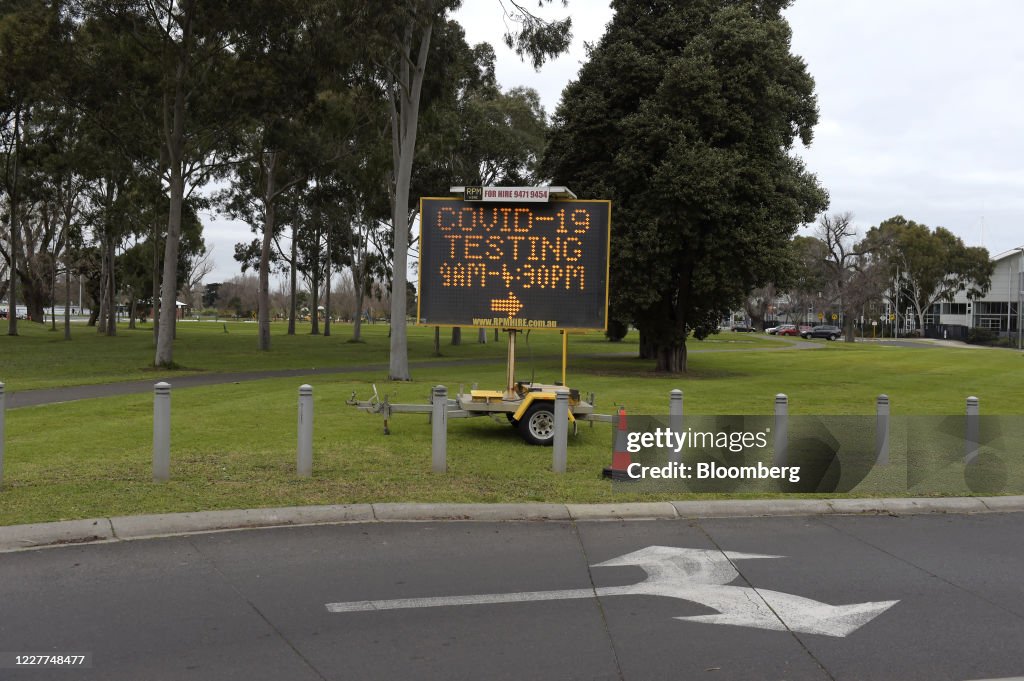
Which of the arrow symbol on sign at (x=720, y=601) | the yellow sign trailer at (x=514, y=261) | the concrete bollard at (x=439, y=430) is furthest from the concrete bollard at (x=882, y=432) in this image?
the concrete bollard at (x=439, y=430)

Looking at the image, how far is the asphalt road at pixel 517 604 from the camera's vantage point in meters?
4.68

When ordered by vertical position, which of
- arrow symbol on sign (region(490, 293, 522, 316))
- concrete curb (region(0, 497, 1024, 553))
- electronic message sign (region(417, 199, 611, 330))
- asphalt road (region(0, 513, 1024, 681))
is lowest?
asphalt road (region(0, 513, 1024, 681))

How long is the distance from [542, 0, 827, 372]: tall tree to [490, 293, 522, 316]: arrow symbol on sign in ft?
48.4

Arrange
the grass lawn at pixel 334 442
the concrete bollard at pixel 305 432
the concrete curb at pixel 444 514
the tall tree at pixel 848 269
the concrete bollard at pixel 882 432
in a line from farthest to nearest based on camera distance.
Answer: the tall tree at pixel 848 269, the concrete bollard at pixel 882 432, the concrete bollard at pixel 305 432, the grass lawn at pixel 334 442, the concrete curb at pixel 444 514

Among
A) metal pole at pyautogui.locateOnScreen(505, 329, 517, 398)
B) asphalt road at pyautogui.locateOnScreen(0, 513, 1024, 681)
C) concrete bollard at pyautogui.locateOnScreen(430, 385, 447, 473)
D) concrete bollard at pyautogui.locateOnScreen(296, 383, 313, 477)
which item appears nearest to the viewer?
asphalt road at pyautogui.locateOnScreen(0, 513, 1024, 681)

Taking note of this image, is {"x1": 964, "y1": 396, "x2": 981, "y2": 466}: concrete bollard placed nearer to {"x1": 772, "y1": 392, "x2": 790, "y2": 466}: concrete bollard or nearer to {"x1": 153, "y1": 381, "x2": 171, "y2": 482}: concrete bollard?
{"x1": 772, "y1": 392, "x2": 790, "y2": 466}: concrete bollard

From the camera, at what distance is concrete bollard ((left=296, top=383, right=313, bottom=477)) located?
30.0 feet

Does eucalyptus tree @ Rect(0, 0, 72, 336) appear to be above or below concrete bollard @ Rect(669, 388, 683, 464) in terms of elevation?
above

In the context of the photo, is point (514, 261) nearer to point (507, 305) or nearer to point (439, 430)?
point (507, 305)

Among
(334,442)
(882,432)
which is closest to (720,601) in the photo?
(882,432)

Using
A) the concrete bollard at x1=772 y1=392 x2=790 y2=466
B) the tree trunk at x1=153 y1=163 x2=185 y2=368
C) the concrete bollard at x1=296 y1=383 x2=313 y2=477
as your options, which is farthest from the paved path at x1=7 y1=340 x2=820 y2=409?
the concrete bollard at x1=772 y1=392 x2=790 y2=466

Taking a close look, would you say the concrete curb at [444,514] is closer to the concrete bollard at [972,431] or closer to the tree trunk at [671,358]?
the concrete bollard at [972,431]

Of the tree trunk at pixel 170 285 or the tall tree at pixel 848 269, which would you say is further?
the tall tree at pixel 848 269

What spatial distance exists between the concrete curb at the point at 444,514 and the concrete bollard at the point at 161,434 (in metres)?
1.46
